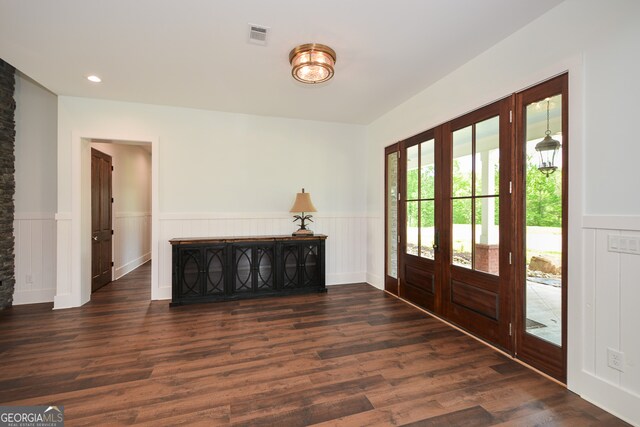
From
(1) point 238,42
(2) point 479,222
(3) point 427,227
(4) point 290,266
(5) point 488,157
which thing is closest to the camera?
(1) point 238,42

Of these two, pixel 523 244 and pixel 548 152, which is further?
pixel 523 244

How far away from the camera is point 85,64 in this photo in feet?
9.78

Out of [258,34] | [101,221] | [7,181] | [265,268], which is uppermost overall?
[258,34]

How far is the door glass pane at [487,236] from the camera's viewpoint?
269 centimetres

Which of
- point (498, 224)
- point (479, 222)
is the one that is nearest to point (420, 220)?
point (479, 222)

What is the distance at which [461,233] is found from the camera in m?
3.09

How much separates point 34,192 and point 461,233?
5.43 metres

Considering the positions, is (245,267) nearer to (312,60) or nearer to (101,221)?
(101,221)

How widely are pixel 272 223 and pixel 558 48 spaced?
12.6 ft

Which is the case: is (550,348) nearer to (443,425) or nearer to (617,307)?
(617,307)

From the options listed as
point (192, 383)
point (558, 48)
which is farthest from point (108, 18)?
point (558, 48)

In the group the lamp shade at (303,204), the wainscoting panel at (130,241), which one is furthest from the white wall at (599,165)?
the wainscoting panel at (130,241)

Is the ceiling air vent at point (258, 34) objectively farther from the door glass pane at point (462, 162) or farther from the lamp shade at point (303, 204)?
the lamp shade at point (303, 204)

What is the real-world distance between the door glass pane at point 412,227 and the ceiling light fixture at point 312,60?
6.63ft
